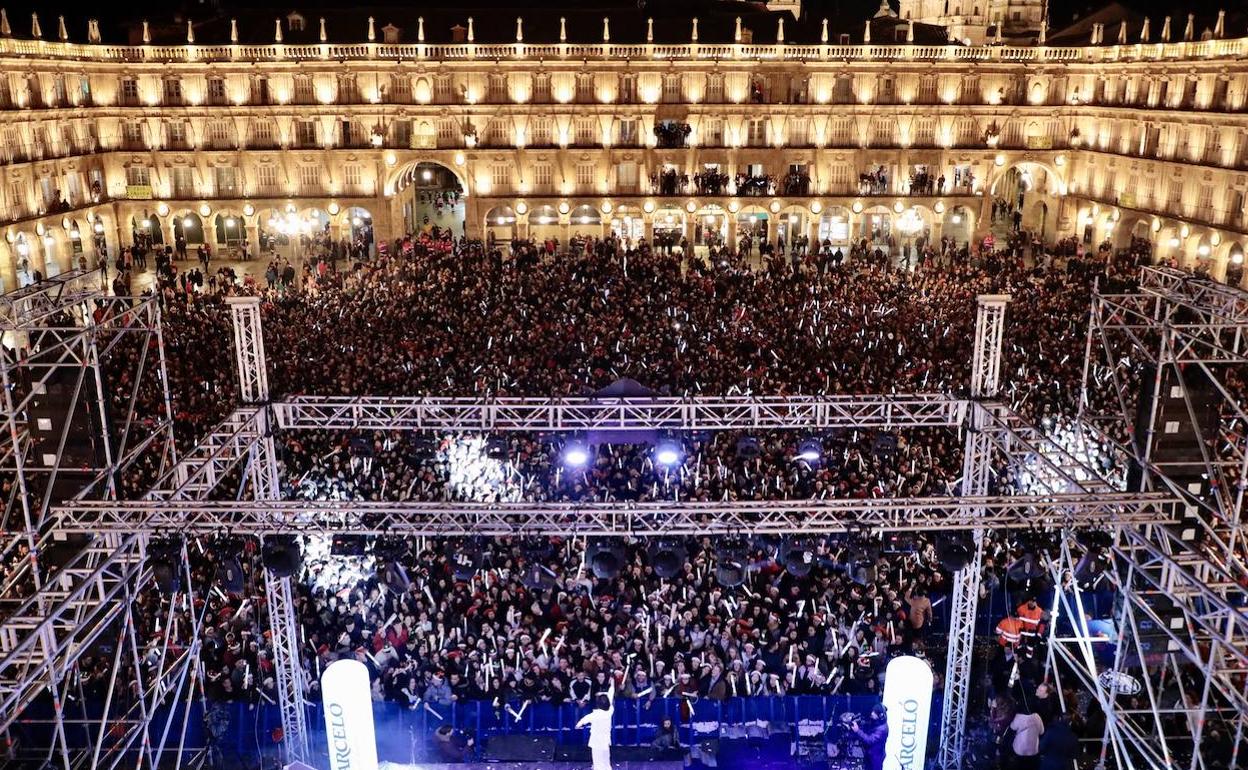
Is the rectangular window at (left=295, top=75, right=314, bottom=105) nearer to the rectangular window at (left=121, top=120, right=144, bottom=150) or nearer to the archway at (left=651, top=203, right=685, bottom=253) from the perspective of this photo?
the rectangular window at (left=121, top=120, right=144, bottom=150)

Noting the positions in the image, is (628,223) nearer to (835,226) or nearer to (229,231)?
(835,226)

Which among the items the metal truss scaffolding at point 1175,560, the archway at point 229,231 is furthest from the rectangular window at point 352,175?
the metal truss scaffolding at point 1175,560

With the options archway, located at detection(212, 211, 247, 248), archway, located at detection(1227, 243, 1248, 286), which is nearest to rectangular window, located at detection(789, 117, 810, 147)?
archway, located at detection(1227, 243, 1248, 286)

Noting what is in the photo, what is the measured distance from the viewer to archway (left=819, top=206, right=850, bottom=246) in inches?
2253

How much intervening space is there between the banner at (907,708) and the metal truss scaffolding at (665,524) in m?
1.98

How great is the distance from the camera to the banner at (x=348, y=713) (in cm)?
1478

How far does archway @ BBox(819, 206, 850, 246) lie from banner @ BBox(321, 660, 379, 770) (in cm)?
4607

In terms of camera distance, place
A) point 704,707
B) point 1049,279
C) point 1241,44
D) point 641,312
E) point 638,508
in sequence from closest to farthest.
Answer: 1. point 638,508
2. point 704,707
3. point 641,312
4. point 1049,279
5. point 1241,44

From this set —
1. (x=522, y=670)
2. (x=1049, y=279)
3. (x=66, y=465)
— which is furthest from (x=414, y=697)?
(x=1049, y=279)

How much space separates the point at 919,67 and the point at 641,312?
95.6ft

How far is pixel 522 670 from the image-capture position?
702 inches

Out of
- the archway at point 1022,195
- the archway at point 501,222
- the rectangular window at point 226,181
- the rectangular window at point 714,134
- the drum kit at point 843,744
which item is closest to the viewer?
the drum kit at point 843,744

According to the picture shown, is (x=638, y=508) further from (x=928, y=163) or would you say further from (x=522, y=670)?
(x=928, y=163)

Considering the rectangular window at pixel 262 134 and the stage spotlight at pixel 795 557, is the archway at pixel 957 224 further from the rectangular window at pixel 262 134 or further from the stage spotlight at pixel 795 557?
the stage spotlight at pixel 795 557
